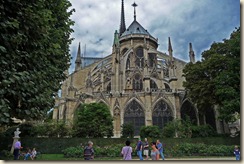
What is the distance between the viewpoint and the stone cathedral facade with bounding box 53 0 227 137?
90.3 ft

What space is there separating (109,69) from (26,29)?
32406 millimetres

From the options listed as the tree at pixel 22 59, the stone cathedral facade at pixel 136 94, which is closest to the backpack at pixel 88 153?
the tree at pixel 22 59

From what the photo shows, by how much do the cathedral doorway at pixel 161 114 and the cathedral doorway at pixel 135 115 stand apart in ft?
5.24

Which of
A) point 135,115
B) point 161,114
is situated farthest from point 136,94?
point 161,114

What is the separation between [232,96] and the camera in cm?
1498

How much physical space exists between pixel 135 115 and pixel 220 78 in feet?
44.7

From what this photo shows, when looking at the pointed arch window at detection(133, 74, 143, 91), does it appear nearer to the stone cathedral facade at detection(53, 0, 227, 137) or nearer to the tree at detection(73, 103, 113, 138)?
the stone cathedral facade at detection(53, 0, 227, 137)

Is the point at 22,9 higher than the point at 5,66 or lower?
higher

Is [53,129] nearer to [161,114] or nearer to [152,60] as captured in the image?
[161,114]

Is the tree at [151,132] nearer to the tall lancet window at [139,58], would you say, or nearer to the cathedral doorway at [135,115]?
the cathedral doorway at [135,115]

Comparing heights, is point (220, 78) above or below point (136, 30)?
below

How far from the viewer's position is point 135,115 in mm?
27734

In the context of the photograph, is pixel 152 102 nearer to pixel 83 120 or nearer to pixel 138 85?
pixel 138 85

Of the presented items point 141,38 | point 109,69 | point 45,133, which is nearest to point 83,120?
point 45,133
